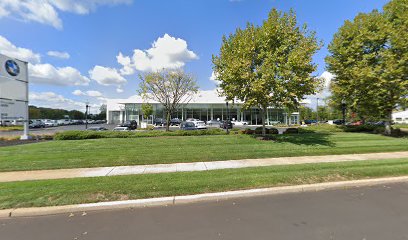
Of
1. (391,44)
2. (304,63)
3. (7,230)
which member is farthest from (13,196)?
(391,44)

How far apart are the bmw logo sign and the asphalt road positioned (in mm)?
15526

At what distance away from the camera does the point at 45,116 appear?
85.1 metres

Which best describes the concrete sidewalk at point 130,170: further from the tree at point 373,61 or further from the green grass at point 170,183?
the tree at point 373,61

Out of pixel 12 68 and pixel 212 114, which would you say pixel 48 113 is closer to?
pixel 212 114

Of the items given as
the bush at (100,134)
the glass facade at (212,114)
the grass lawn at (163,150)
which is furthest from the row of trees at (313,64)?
the glass facade at (212,114)

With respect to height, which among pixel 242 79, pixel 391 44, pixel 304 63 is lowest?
pixel 242 79

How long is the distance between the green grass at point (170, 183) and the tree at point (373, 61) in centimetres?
981

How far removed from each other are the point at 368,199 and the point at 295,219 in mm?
2377

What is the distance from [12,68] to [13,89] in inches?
59.9

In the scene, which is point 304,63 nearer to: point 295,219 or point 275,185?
point 275,185

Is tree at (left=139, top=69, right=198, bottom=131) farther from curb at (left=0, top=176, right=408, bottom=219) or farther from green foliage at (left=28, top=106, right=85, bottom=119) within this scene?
green foliage at (left=28, top=106, right=85, bottom=119)

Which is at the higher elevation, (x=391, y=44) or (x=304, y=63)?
(x=391, y=44)

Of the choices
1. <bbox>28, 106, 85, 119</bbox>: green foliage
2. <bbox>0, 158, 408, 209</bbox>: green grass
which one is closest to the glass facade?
<bbox>0, 158, 408, 209</bbox>: green grass

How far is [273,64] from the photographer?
11.6 m
